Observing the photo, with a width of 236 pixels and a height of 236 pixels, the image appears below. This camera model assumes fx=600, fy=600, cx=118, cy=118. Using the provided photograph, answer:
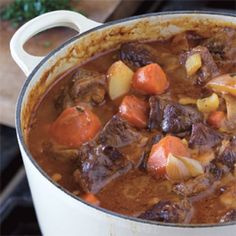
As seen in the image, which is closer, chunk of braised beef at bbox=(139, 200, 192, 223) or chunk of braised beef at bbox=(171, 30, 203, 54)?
chunk of braised beef at bbox=(139, 200, 192, 223)

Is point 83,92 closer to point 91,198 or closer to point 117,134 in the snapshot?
point 117,134

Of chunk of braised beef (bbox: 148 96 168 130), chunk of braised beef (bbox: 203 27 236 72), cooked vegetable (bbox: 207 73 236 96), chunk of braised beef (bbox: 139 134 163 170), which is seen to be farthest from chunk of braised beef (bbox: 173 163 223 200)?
chunk of braised beef (bbox: 203 27 236 72)

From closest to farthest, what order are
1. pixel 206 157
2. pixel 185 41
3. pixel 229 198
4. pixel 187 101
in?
pixel 229 198 → pixel 206 157 → pixel 187 101 → pixel 185 41

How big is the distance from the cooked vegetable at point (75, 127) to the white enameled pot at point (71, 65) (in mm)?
92

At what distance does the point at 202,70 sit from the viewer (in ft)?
6.10

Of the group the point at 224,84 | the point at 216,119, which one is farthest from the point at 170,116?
the point at 224,84

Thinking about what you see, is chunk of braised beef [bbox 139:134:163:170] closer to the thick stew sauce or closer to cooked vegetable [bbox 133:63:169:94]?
the thick stew sauce

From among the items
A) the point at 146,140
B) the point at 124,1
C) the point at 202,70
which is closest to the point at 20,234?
the point at 146,140

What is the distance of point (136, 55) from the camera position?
1907mm

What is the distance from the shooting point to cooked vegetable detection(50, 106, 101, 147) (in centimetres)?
166

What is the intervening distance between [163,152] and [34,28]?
52 cm

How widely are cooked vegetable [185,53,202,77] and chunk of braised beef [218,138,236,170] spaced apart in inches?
14.6

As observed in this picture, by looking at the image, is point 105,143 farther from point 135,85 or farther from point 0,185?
point 0,185

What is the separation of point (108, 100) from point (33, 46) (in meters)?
0.69
